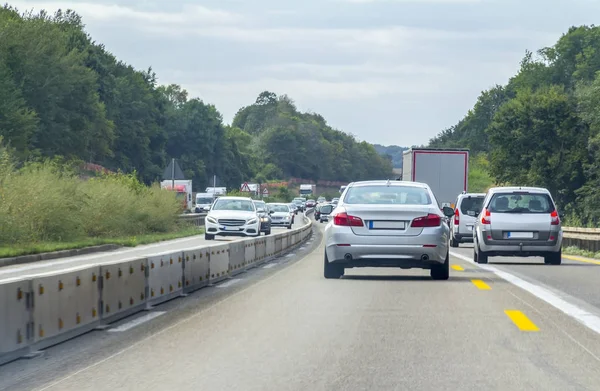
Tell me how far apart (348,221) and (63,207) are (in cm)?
1723

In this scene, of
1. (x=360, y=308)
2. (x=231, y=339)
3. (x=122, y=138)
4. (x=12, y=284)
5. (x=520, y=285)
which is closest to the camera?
(x=12, y=284)

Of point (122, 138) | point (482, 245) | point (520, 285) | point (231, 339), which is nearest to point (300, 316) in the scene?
point (231, 339)

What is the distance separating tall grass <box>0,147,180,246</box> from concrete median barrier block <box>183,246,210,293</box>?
13044 millimetres

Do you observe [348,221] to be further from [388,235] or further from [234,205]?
[234,205]

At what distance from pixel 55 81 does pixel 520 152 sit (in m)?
29.7

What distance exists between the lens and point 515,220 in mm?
22875

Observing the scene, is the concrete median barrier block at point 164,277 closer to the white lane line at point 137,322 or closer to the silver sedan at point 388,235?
the white lane line at point 137,322

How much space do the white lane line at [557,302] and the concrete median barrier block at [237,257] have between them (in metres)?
4.46

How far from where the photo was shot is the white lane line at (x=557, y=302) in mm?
11352

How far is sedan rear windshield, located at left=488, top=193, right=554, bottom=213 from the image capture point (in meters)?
23.0

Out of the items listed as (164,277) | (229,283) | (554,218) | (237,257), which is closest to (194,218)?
(554,218)

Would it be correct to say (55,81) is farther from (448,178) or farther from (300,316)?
(300,316)

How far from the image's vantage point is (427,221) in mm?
16672

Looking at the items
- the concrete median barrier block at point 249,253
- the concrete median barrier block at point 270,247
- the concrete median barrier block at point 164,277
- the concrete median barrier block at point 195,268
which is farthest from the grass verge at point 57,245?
the concrete median barrier block at point 164,277
